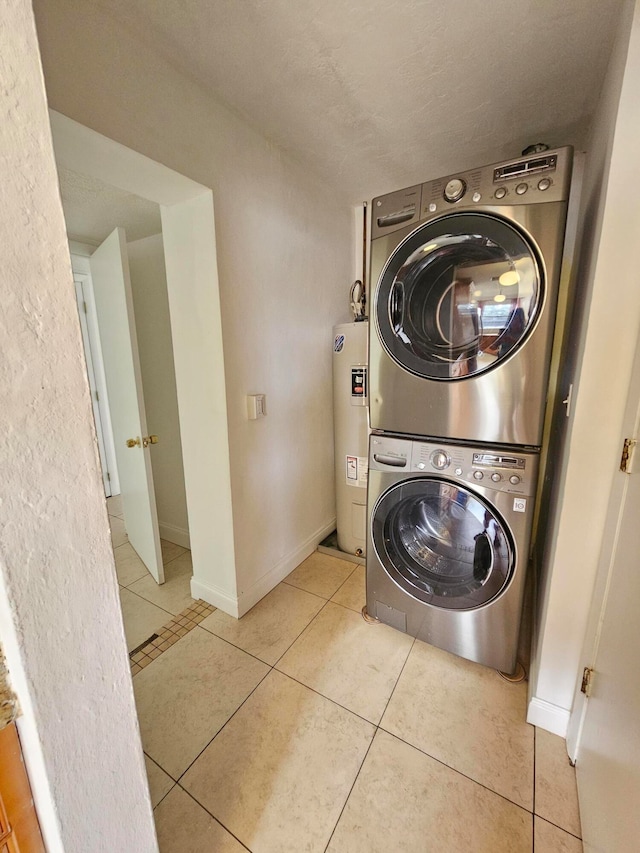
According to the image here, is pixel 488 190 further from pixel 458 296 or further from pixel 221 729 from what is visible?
pixel 221 729

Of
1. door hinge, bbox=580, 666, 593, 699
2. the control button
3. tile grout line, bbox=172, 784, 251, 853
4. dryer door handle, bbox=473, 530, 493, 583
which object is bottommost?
tile grout line, bbox=172, 784, 251, 853

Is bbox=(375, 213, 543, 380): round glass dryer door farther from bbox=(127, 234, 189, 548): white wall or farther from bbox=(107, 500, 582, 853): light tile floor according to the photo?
bbox=(127, 234, 189, 548): white wall

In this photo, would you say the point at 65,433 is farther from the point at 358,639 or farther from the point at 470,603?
the point at 358,639

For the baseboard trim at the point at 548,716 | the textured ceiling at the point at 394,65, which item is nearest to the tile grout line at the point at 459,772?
the baseboard trim at the point at 548,716

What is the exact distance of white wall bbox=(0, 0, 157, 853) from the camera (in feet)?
1.50

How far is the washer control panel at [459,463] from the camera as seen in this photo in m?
1.18

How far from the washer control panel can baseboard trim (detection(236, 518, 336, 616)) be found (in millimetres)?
946

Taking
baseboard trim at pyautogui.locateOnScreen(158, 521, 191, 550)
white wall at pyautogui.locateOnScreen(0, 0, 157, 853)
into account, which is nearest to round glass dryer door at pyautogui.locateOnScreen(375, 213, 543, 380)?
white wall at pyautogui.locateOnScreen(0, 0, 157, 853)

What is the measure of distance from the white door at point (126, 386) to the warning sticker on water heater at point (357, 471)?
1144 mm

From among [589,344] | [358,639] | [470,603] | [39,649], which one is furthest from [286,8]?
[358,639]

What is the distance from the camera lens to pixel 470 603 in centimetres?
135

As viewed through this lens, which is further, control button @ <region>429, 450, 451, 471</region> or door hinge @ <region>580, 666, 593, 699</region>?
control button @ <region>429, 450, 451, 471</region>

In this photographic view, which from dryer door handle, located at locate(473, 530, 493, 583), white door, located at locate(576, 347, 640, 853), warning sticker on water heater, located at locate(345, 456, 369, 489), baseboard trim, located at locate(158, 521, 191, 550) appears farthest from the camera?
baseboard trim, located at locate(158, 521, 191, 550)

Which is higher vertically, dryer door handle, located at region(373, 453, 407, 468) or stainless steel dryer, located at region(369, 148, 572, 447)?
stainless steel dryer, located at region(369, 148, 572, 447)
